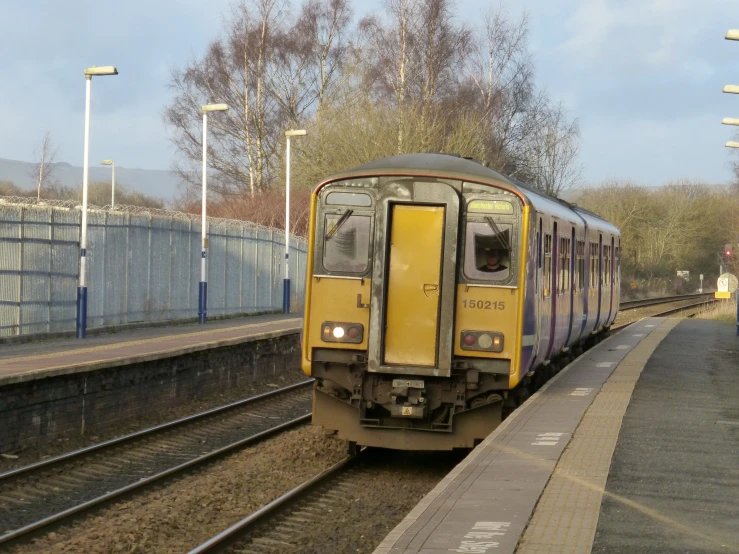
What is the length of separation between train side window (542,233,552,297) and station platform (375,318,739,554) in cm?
128

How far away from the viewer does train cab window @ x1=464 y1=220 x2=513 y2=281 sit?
1060cm

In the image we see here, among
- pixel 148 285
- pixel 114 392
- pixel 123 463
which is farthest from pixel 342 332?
pixel 148 285

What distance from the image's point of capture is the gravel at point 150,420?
11.7 m

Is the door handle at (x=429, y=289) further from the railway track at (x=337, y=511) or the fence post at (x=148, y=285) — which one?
the fence post at (x=148, y=285)

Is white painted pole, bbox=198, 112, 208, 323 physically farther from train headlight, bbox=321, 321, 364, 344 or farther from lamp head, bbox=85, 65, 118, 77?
train headlight, bbox=321, 321, 364, 344

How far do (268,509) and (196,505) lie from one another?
0.80m

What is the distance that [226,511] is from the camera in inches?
356

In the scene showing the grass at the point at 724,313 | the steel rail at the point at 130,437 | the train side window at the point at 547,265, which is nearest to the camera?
the steel rail at the point at 130,437

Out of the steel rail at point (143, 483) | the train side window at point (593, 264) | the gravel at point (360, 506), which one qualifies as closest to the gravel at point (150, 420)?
the steel rail at point (143, 483)

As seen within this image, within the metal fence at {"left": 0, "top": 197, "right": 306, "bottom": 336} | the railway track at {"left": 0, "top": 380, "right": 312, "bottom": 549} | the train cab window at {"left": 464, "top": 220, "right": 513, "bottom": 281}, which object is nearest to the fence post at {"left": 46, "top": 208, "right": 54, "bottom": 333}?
the metal fence at {"left": 0, "top": 197, "right": 306, "bottom": 336}

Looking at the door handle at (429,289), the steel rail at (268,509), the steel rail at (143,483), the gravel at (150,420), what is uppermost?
the door handle at (429,289)

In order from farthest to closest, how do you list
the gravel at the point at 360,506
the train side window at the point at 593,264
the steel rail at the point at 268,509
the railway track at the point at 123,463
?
the train side window at the point at 593,264 → the railway track at the point at 123,463 → the gravel at the point at 360,506 → the steel rail at the point at 268,509

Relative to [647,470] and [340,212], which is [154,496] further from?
[647,470]

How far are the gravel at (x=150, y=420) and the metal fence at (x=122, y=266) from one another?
14.3ft
